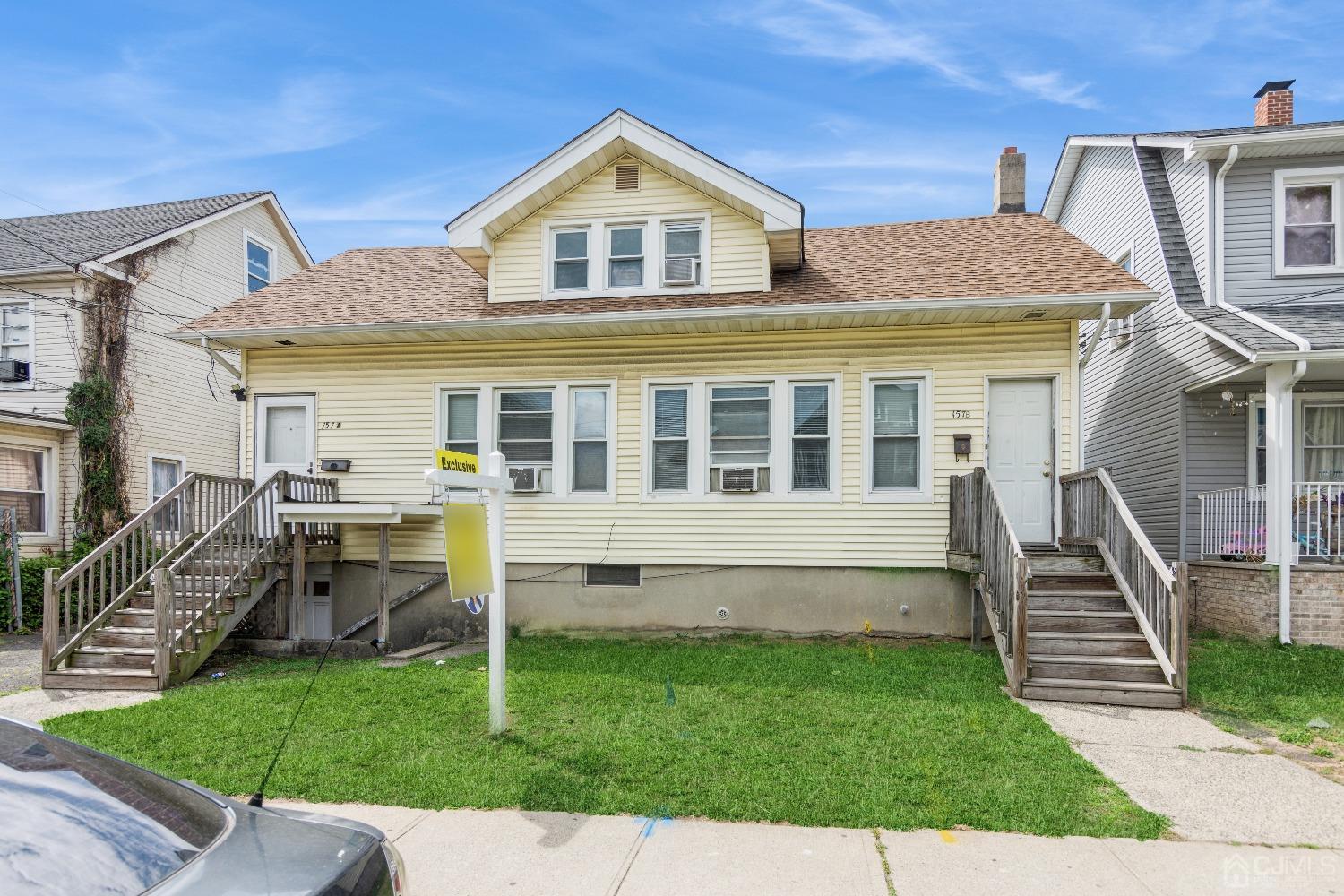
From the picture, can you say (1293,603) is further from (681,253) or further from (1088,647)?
(681,253)

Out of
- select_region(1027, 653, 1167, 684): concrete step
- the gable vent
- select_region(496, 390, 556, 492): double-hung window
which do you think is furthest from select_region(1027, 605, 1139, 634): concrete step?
the gable vent

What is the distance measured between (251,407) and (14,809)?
35.1 feet

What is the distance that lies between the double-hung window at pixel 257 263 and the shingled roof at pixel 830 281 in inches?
275

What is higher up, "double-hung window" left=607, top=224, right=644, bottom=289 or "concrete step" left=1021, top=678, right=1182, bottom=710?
"double-hung window" left=607, top=224, right=644, bottom=289

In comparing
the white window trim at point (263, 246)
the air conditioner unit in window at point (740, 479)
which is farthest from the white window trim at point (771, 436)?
the white window trim at point (263, 246)

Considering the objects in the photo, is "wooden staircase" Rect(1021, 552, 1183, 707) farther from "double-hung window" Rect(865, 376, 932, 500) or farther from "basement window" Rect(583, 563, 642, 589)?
"basement window" Rect(583, 563, 642, 589)

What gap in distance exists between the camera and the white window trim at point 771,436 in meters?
10.4

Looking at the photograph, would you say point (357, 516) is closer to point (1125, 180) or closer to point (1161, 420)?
point (1161, 420)

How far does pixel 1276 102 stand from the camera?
13.5 m

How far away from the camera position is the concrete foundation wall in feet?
33.2

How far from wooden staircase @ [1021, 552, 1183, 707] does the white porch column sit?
8.92ft

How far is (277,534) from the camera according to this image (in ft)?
33.8

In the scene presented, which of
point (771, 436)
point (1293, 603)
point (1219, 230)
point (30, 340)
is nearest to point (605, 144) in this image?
point (771, 436)

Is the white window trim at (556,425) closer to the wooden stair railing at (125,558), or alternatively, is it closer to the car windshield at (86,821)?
the wooden stair railing at (125,558)
